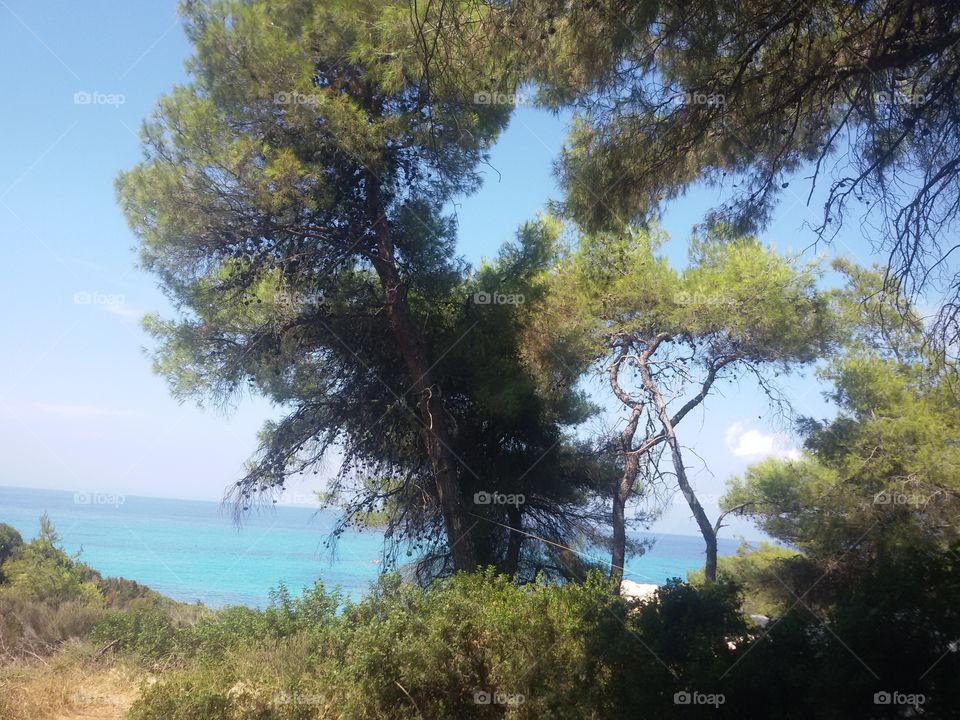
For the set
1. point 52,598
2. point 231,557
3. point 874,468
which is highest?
point 874,468

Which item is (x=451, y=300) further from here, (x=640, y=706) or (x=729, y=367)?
(x=640, y=706)

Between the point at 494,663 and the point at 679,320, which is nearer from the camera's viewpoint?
the point at 494,663

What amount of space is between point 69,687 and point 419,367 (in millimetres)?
4648

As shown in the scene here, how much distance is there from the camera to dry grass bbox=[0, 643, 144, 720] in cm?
564

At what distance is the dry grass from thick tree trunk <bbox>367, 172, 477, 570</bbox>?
11.7 ft

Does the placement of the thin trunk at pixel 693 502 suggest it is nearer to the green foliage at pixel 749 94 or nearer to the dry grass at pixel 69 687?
the green foliage at pixel 749 94

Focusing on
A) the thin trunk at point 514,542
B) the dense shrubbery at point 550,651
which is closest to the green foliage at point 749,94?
the dense shrubbery at point 550,651

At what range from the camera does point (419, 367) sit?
838cm

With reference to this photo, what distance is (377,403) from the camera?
29.2ft

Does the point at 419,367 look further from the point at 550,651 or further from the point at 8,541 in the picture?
the point at 8,541

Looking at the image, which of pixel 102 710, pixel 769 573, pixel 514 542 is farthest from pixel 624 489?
pixel 102 710

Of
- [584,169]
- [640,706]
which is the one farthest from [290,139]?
[640,706]

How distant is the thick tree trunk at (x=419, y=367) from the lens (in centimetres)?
814

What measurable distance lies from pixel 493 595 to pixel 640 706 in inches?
67.1
